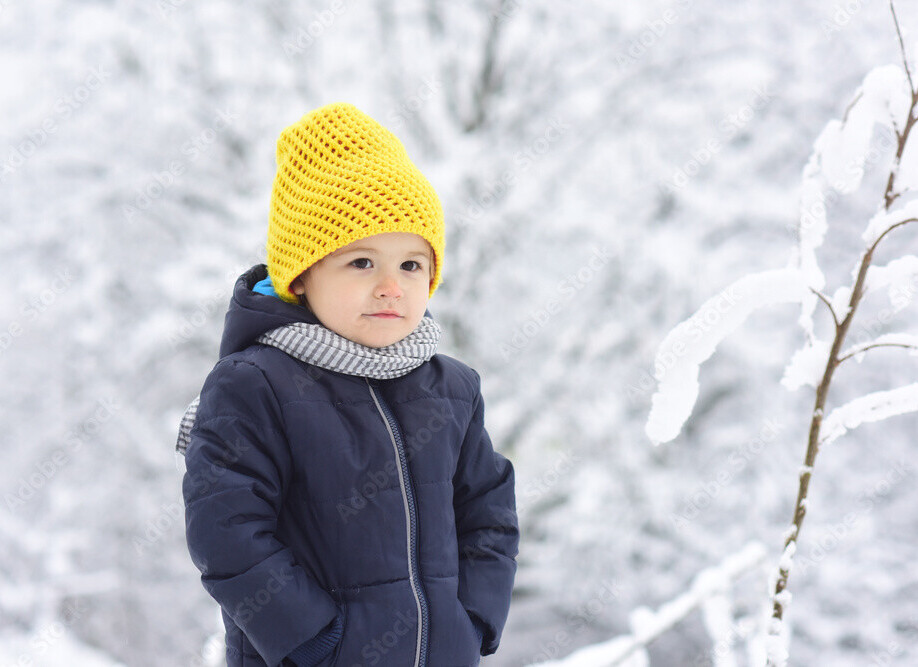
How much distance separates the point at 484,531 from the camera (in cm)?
133

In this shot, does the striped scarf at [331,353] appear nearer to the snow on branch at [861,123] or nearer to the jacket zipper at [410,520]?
the jacket zipper at [410,520]

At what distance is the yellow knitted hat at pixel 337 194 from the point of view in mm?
1181

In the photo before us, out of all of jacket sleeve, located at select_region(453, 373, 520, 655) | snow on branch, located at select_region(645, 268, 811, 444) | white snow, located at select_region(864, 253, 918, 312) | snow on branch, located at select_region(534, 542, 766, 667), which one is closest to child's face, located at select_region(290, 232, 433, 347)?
jacket sleeve, located at select_region(453, 373, 520, 655)

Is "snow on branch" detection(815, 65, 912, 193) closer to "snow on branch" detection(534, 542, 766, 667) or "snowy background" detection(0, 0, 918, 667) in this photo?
"snow on branch" detection(534, 542, 766, 667)

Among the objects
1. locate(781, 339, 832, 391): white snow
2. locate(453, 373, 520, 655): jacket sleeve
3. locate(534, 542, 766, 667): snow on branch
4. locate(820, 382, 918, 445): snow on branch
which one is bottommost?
locate(534, 542, 766, 667): snow on branch

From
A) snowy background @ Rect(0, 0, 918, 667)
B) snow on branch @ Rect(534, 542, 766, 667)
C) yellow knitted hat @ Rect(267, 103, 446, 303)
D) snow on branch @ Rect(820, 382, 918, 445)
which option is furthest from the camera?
snowy background @ Rect(0, 0, 918, 667)

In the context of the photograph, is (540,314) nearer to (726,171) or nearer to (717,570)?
(726,171)

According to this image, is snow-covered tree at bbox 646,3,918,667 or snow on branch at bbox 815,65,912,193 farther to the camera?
snow on branch at bbox 815,65,912,193

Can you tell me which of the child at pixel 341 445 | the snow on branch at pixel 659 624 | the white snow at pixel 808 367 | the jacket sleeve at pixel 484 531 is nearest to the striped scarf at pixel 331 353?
the child at pixel 341 445

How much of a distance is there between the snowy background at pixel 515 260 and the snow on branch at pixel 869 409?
9.06ft

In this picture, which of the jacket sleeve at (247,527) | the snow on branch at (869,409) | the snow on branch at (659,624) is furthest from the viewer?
the snow on branch at (659,624)

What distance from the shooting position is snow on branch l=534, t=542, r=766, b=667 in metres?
2.31

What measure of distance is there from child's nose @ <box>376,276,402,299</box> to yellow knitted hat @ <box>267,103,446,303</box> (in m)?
0.08

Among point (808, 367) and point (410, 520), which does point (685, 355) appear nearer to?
point (808, 367)
